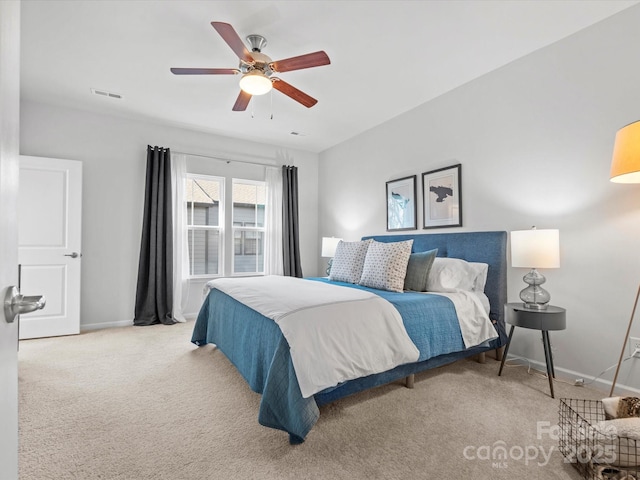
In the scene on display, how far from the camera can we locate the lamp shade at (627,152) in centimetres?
177

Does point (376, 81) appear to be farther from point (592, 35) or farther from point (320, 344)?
point (320, 344)

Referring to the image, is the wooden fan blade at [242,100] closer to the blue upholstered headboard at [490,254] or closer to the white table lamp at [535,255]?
the blue upholstered headboard at [490,254]

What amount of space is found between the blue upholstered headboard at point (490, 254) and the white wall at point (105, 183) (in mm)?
3913

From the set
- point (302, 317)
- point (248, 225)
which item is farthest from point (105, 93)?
point (302, 317)

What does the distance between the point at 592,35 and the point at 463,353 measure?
271 cm

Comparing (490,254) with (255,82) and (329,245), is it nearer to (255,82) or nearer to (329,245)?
(329,245)

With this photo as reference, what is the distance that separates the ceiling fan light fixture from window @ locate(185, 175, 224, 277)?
8.11ft

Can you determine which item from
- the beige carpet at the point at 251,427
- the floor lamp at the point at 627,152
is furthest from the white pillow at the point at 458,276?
the floor lamp at the point at 627,152

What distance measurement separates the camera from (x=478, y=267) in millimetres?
2957

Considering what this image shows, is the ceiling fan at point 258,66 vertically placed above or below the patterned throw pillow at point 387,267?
above

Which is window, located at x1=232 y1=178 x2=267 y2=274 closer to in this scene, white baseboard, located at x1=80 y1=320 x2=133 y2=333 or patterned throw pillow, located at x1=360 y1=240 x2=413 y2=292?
white baseboard, located at x1=80 y1=320 x2=133 y2=333

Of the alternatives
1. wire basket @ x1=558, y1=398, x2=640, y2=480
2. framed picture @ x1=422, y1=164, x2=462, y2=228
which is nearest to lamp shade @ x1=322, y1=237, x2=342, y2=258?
framed picture @ x1=422, y1=164, x2=462, y2=228

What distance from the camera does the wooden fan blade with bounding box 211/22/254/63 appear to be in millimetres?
1967

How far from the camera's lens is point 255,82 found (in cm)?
251
